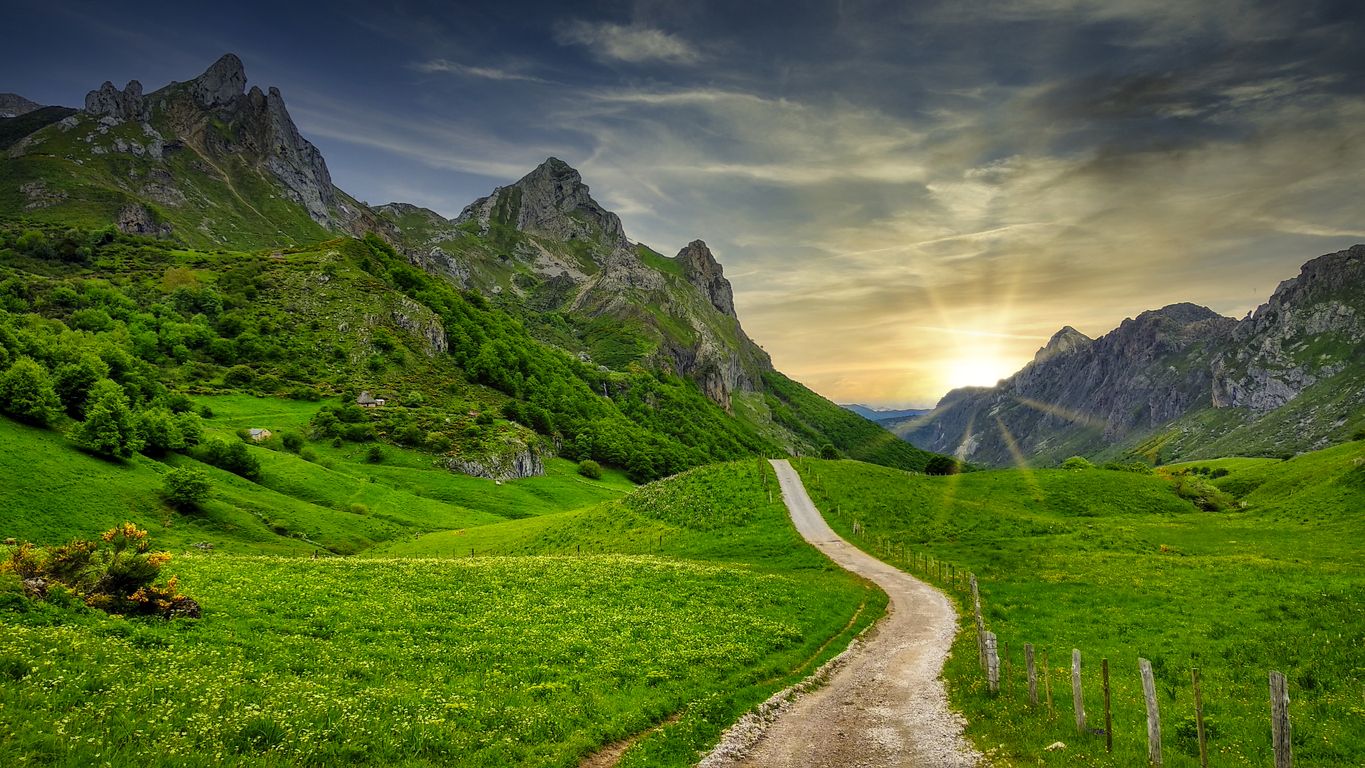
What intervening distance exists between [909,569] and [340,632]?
142ft

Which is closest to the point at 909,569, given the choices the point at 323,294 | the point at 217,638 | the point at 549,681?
the point at 549,681

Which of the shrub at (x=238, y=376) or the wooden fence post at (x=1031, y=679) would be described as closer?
the wooden fence post at (x=1031, y=679)

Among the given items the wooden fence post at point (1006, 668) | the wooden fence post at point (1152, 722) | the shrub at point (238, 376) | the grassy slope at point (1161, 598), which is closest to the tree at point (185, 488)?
the grassy slope at point (1161, 598)

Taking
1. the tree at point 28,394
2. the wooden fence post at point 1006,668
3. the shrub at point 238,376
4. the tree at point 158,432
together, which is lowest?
the wooden fence post at point 1006,668

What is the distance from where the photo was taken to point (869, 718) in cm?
1966

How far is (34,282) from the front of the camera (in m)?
153

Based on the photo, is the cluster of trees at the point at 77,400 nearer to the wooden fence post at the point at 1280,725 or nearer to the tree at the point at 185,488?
the tree at the point at 185,488

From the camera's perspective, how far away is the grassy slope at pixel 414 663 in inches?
508

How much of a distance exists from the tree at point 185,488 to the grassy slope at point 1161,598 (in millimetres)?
70991

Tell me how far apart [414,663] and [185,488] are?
60286 millimetres

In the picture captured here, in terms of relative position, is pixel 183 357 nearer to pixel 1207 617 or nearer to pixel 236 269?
pixel 236 269

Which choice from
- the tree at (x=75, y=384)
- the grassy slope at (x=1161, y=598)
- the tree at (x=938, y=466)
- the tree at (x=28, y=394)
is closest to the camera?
the grassy slope at (x=1161, y=598)

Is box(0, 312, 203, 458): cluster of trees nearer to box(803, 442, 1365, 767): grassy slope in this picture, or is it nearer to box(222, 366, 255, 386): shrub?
box(222, 366, 255, 386): shrub

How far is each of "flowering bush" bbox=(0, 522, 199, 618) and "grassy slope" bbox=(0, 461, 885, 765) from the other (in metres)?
1.26
